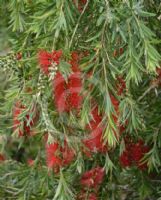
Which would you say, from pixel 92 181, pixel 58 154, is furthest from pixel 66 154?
pixel 92 181

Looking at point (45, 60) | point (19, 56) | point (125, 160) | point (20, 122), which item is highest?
point (19, 56)

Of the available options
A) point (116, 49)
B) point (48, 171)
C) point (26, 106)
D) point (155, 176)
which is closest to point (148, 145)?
point (155, 176)

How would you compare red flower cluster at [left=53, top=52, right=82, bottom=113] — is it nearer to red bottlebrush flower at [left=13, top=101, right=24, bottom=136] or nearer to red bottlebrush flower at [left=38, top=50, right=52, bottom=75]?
red bottlebrush flower at [left=38, top=50, right=52, bottom=75]

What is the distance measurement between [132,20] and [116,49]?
0.20 m

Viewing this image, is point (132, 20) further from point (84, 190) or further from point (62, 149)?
point (84, 190)

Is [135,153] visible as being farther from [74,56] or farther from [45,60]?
[45,60]

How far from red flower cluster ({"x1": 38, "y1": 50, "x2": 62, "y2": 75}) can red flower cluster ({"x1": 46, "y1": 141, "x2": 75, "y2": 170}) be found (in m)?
0.41

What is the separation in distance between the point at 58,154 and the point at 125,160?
1.82 ft

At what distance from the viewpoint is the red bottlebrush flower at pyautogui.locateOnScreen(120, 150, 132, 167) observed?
253 centimetres

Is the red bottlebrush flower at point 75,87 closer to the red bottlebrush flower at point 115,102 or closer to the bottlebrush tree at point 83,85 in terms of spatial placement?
the bottlebrush tree at point 83,85

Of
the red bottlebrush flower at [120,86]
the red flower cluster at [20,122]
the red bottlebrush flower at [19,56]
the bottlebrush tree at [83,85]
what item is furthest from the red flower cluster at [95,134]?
the red bottlebrush flower at [19,56]

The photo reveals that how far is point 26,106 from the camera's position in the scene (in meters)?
1.83

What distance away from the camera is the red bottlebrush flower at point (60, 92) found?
1.72m

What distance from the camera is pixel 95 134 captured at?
2.07 meters
